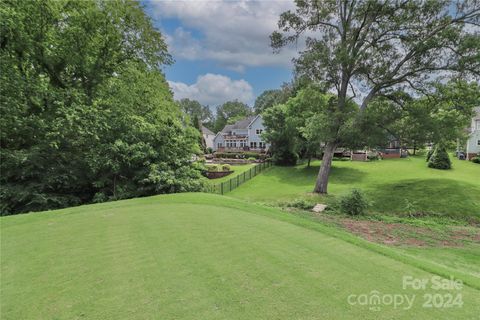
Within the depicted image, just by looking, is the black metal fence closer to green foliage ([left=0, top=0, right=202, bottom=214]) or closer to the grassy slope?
green foliage ([left=0, top=0, right=202, bottom=214])

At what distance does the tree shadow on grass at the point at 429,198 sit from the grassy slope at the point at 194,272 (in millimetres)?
11316

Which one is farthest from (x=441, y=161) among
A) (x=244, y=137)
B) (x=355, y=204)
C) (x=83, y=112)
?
(x=244, y=137)

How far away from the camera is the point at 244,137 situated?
5581 cm

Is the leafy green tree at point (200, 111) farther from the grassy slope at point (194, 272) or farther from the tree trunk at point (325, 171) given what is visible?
the grassy slope at point (194, 272)

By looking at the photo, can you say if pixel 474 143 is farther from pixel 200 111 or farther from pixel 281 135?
pixel 200 111

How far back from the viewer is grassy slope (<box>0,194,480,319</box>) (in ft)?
9.62

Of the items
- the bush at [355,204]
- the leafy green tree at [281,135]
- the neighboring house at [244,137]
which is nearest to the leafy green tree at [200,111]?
the neighboring house at [244,137]

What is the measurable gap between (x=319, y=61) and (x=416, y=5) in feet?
19.5

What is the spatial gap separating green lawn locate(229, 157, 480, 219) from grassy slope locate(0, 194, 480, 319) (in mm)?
12099

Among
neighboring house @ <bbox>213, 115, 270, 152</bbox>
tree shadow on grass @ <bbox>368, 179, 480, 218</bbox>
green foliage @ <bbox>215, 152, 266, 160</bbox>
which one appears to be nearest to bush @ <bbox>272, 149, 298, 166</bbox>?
green foliage @ <bbox>215, 152, 266, 160</bbox>

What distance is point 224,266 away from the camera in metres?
3.99

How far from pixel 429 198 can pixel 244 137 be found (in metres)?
41.9

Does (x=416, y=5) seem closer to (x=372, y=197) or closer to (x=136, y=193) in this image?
(x=372, y=197)

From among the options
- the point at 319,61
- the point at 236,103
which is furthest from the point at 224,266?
the point at 236,103
